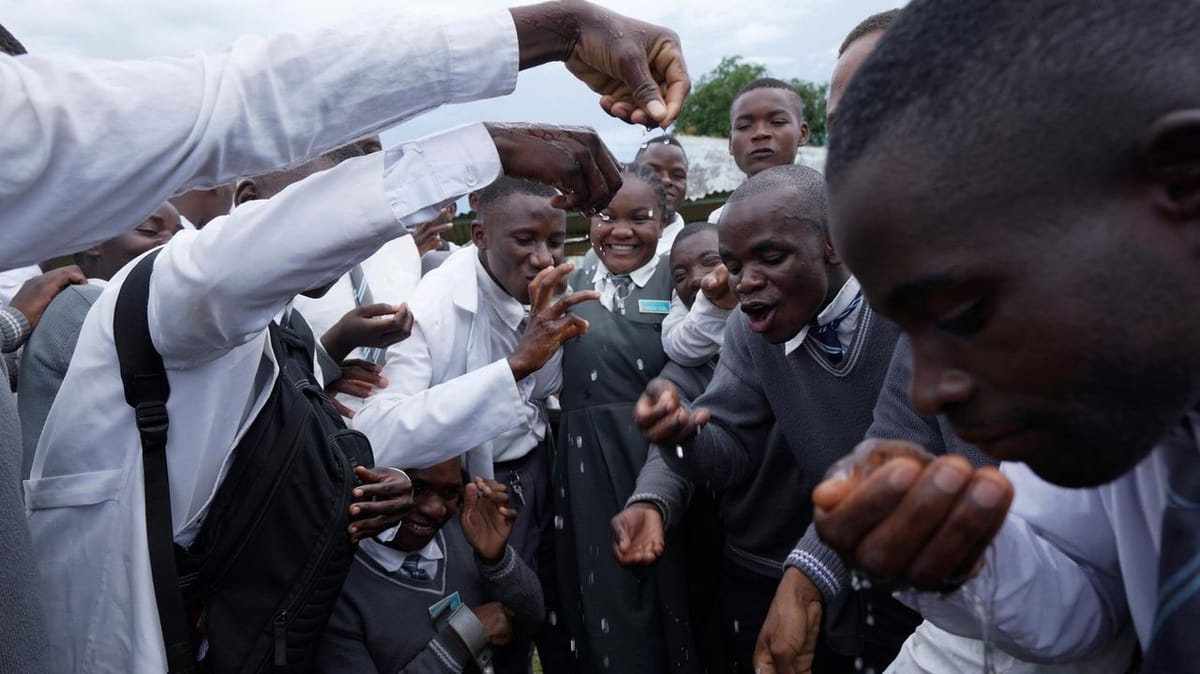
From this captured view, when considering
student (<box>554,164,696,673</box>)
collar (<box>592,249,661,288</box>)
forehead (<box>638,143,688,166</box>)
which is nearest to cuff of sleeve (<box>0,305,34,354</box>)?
student (<box>554,164,696,673</box>)

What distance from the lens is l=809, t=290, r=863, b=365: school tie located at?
112 inches

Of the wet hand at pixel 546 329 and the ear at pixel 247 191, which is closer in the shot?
the wet hand at pixel 546 329

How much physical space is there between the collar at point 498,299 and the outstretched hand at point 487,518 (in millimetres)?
733

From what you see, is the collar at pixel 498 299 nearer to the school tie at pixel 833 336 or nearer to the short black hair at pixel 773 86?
the school tie at pixel 833 336

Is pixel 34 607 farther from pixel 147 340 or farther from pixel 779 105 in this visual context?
pixel 779 105

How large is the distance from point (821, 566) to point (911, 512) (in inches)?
58.7

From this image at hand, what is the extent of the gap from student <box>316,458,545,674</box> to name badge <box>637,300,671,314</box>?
3.76 feet

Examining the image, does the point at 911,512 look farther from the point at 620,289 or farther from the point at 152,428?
the point at 620,289

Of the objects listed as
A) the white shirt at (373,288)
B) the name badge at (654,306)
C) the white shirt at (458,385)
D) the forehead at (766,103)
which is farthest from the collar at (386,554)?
the forehead at (766,103)

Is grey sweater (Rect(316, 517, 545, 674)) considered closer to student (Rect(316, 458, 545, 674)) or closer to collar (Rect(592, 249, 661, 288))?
student (Rect(316, 458, 545, 674))

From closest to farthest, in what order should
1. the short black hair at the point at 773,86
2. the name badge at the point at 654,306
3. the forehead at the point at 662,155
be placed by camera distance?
1. the name badge at the point at 654,306
2. the short black hair at the point at 773,86
3. the forehead at the point at 662,155

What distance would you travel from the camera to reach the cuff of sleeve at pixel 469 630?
3.12 meters

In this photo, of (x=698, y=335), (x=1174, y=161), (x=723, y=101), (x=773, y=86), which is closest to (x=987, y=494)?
(x=1174, y=161)

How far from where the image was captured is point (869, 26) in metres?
3.53
